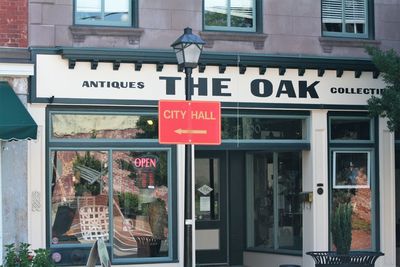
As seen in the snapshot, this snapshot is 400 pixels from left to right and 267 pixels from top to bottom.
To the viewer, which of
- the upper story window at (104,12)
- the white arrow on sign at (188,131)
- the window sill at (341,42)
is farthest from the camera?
the window sill at (341,42)

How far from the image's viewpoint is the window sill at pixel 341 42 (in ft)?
47.4

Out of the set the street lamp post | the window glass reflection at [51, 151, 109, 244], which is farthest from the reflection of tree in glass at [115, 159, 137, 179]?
the street lamp post

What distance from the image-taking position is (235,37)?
547 inches

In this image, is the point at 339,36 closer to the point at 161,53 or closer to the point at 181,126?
the point at 161,53

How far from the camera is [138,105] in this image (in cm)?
1333

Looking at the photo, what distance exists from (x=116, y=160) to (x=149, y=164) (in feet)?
1.88

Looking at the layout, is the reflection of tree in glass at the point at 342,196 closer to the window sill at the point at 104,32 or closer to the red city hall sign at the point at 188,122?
the window sill at the point at 104,32

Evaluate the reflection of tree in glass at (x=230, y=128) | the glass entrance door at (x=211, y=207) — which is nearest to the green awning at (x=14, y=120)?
the reflection of tree in glass at (x=230, y=128)

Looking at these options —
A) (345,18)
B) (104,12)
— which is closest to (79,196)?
(104,12)

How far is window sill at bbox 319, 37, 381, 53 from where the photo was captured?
14.4 meters

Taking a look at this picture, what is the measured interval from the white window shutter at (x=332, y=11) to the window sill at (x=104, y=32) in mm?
3514

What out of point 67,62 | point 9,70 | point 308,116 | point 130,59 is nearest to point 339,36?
point 308,116

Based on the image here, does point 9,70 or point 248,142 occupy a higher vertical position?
point 9,70

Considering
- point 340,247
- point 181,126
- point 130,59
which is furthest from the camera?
point 130,59
